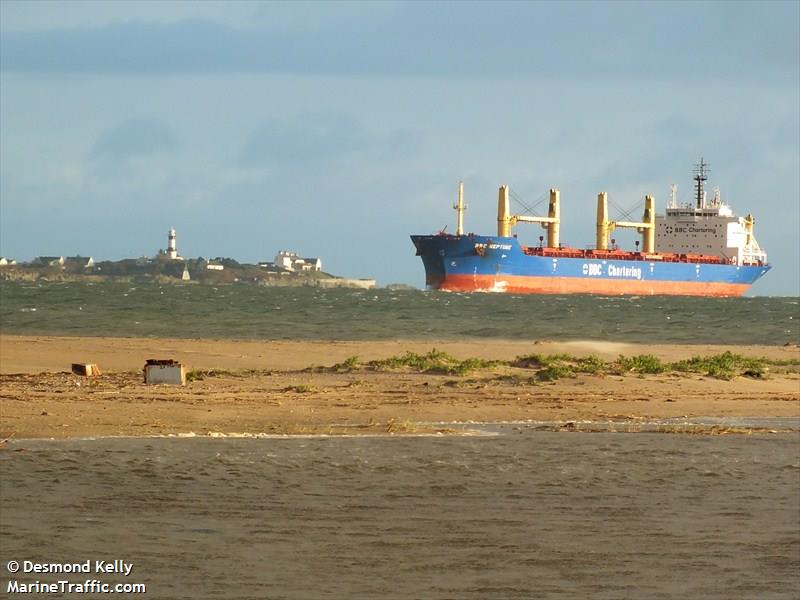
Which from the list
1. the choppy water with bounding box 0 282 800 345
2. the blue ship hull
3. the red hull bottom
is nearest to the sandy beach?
the choppy water with bounding box 0 282 800 345

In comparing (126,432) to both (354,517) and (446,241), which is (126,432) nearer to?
(354,517)

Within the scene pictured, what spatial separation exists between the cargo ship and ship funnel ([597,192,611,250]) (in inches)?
3.1

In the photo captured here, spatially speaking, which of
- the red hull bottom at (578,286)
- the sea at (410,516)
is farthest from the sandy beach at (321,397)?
the red hull bottom at (578,286)

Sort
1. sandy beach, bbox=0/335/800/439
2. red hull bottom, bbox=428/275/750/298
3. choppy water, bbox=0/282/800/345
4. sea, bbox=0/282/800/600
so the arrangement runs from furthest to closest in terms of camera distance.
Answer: red hull bottom, bbox=428/275/750/298
choppy water, bbox=0/282/800/345
sandy beach, bbox=0/335/800/439
sea, bbox=0/282/800/600

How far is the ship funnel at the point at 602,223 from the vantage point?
103m

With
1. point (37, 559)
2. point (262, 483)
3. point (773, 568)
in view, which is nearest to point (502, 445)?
point (262, 483)

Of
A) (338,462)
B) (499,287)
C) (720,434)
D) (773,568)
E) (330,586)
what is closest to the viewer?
(330,586)

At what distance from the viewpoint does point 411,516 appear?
8227mm

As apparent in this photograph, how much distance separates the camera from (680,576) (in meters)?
6.83

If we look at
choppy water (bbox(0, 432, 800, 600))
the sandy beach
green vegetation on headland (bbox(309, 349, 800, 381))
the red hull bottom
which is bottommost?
choppy water (bbox(0, 432, 800, 600))

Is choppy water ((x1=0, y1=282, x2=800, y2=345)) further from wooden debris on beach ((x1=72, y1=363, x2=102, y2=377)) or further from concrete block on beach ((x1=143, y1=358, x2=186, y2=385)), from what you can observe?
concrete block on beach ((x1=143, y1=358, x2=186, y2=385))

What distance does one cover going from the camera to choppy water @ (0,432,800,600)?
21.9 ft

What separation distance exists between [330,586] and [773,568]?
244cm

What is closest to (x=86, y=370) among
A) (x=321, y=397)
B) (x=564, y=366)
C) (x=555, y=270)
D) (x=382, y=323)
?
(x=321, y=397)
